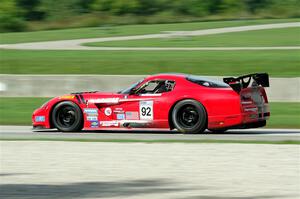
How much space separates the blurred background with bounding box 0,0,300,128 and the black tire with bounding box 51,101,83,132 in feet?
9.57

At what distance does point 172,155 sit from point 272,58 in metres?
19.2

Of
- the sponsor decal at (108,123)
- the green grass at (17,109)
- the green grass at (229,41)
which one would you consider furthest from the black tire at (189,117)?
the green grass at (229,41)

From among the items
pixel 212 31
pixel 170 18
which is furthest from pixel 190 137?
pixel 170 18

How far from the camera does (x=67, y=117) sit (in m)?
16.4

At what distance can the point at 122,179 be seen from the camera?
9719 millimetres

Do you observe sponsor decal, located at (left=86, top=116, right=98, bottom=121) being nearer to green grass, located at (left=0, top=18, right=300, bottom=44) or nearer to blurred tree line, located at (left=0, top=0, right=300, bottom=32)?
green grass, located at (left=0, top=18, right=300, bottom=44)

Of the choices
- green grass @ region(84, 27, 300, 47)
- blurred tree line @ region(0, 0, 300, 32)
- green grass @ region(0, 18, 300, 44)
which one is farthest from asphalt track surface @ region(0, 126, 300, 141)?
blurred tree line @ region(0, 0, 300, 32)

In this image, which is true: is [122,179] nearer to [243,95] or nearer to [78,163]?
[78,163]

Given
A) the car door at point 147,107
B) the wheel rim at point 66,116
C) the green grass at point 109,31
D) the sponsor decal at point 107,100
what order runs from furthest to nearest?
the green grass at point 109,31, the wheel rim at point 66,116, the sponsor decal at point 107,100, the car door at point 147,107

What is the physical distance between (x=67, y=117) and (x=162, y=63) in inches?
512

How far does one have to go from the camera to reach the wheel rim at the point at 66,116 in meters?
16.3

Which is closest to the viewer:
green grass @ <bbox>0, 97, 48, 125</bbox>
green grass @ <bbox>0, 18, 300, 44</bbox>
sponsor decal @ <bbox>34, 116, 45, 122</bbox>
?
sponsor decal @ <bbox>34, 116, 45, 122</bbox>

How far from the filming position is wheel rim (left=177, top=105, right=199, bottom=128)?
51.1 ft

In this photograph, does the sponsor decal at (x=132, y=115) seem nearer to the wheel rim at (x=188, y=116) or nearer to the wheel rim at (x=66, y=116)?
the wheel rim at (x=188, y=116)
